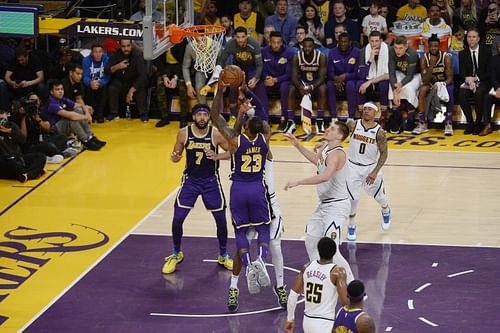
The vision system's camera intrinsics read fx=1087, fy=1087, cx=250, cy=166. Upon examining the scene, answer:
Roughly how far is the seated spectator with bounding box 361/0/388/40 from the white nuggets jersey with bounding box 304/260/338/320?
40.1ft

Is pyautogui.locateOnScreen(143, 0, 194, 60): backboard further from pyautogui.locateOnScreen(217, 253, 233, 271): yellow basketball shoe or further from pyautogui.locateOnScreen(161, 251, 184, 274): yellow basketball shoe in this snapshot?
pyautogui.locateOnScreen(217, 253, 233, 271): yellow basketball shoe

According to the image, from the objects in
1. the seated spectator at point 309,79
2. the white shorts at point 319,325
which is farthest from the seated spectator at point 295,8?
the white shorts at point 319,325

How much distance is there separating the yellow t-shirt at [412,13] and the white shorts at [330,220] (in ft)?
33.2

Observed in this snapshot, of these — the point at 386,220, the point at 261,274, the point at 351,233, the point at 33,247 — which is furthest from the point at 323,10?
the point at 261,274

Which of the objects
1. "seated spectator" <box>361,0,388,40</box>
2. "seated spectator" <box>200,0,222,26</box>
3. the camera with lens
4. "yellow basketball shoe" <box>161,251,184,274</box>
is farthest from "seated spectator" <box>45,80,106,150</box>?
"yellow basketball shoe" <box>161,251,184,274</box>

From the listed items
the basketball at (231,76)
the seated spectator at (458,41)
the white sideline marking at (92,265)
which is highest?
the basketball at (231,76)

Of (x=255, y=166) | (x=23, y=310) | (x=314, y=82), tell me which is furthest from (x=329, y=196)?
(x=314, y=82)

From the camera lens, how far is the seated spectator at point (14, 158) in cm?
1647

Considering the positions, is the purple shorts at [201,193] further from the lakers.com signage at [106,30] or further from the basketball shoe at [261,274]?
the lakers.com signage at [106,30]

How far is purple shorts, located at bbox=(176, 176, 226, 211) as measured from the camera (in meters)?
12.3

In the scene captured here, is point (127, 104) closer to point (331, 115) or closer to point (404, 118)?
point (331, 115)

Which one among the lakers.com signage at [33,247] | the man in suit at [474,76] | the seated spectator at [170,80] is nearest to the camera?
the lakers.com signage at [33,247]

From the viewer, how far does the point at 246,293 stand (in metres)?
11.9

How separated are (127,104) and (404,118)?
531 cm
